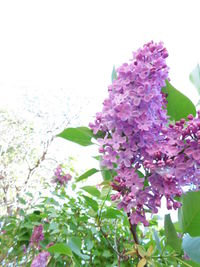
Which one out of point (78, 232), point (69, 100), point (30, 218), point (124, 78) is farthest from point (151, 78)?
point (69, 100)

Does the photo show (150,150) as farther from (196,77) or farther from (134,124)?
(196,77)

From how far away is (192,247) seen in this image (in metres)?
0.47

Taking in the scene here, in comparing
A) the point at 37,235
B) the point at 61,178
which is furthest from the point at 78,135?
the point at 61,178

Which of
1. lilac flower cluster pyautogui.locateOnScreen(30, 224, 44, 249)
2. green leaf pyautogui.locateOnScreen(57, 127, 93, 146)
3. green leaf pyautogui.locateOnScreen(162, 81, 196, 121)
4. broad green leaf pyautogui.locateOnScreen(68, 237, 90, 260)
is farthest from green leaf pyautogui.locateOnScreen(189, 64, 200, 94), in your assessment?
lilac flower cluster pyautogui.locateOnScreen(30, 224, 44, 249)

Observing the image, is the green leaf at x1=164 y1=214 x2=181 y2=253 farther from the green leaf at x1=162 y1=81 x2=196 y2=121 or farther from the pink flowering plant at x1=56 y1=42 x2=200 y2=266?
the green leaf at x1=162 y1=81 x2=196 y2=121

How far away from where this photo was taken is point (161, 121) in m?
0.50

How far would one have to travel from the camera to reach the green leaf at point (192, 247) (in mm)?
451

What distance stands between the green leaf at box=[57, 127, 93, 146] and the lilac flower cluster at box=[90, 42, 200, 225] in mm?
17

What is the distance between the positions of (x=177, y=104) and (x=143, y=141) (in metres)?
0.13

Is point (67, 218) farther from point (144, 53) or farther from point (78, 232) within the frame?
point (144, 53)

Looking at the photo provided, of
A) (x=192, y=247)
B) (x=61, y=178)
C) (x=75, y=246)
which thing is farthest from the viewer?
(x=61, y=178)

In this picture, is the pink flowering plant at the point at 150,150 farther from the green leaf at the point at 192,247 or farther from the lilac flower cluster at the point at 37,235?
the lilac flower cluster at the point at 37,235

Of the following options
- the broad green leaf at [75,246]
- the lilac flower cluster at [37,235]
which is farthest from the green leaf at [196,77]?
the lilac flower cluster at [37,235]

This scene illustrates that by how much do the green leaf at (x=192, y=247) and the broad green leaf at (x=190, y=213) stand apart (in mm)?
14
